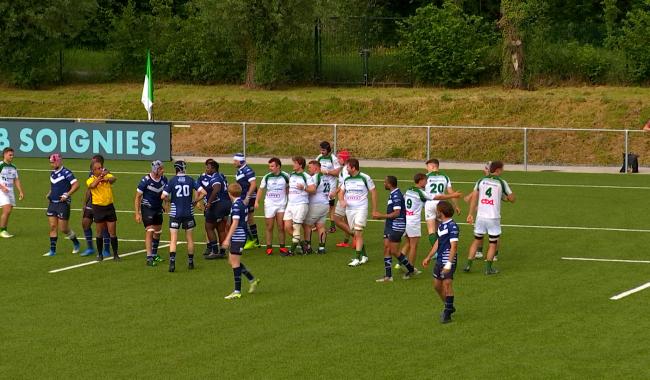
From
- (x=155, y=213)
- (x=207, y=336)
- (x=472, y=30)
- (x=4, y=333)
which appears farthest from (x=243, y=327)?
(x=472, y=30)

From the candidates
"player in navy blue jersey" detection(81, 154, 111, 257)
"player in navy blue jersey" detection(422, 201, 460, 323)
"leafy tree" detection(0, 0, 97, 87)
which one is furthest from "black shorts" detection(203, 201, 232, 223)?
"leafy tree" detection(0, 0, 97, 87)

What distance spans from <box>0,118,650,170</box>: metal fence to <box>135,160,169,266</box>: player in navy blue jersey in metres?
21.5

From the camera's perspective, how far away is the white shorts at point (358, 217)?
23155mm

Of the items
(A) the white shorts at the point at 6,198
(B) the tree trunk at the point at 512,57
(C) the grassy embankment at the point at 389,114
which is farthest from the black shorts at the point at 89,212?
(B) the tree trunk at the point at 512,57

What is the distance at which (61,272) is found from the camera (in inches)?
904

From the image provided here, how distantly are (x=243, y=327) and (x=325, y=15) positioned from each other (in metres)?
40.5

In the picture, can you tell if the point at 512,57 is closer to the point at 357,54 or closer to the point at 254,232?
the point at 357,54

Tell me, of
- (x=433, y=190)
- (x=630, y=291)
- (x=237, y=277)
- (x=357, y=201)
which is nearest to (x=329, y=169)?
(x=357, y=201)

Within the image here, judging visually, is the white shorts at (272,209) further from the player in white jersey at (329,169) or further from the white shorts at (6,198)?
the white shorts at (6,198)

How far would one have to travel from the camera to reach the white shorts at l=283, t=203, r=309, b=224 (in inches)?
960

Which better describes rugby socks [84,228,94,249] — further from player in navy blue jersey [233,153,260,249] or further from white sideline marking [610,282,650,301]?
white sideline marking [610,282,650,301]

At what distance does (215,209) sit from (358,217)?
290 centimetres

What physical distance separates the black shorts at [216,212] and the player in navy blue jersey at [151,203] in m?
1.01

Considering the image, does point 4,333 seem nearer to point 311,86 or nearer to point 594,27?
point 311,86
